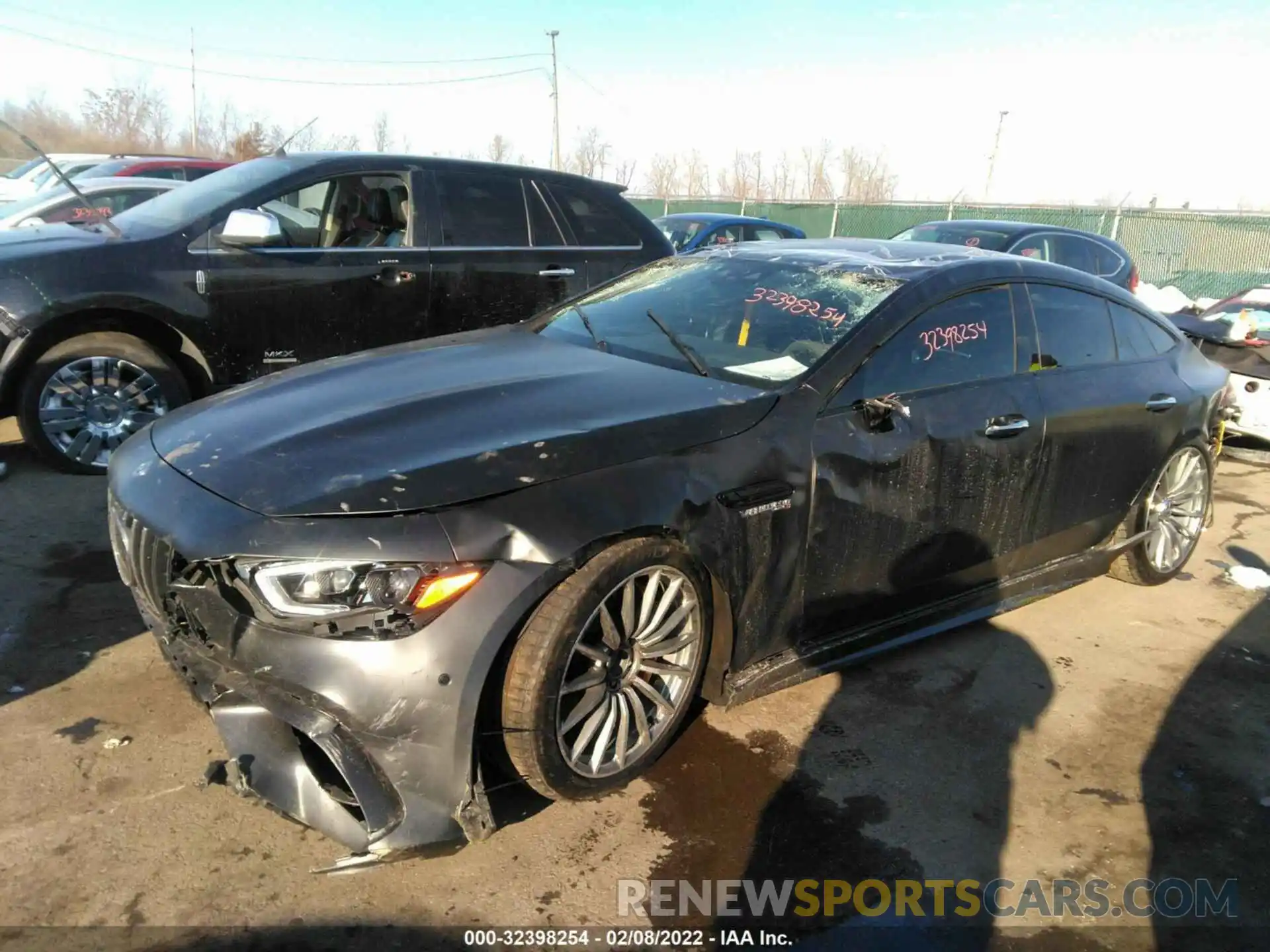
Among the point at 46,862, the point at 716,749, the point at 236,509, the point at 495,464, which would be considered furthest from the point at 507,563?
the point at 46,862

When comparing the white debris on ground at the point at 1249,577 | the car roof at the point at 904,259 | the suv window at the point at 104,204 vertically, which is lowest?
the white debris on ground at the point at 1249,577

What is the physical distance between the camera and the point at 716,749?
10.2 ft

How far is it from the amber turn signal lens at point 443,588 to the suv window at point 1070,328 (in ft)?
8.58

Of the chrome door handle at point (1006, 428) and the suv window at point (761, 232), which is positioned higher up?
the chrome door handle at point (1006, 428)

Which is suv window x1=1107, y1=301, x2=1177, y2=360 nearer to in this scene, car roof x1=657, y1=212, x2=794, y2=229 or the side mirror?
the side mirror

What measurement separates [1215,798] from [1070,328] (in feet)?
6.38

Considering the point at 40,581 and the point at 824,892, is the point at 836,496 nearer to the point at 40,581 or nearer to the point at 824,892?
the point at 824,892

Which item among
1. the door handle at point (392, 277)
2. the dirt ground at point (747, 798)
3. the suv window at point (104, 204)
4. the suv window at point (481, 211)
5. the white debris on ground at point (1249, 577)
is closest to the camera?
the dirt ground at point (747, 798)

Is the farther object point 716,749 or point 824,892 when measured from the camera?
point 716,749

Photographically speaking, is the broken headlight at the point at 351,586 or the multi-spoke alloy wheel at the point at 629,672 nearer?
the broken headlight at the point at 351,586

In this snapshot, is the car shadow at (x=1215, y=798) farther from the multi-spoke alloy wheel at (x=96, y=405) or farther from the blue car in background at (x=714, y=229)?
the blue car in background at (x=714, y=229)

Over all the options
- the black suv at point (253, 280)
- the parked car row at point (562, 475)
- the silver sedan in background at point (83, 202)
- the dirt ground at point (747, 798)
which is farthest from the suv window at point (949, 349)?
the silver sedan in background at point (83, 202)

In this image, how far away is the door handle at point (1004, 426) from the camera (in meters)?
3.50

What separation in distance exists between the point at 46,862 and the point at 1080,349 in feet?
13.5
